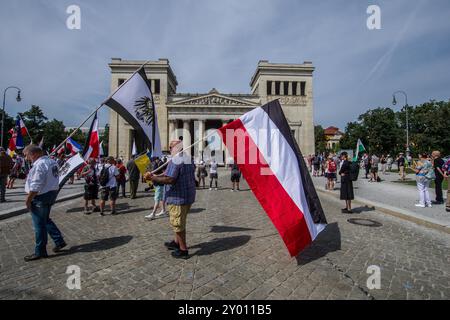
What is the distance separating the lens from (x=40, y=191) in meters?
4.25

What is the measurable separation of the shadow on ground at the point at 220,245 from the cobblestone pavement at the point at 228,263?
2 cm

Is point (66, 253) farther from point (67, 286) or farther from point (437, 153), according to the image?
point (437, 153)

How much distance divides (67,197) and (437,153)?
14.5 metres

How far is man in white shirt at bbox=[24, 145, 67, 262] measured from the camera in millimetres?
4172

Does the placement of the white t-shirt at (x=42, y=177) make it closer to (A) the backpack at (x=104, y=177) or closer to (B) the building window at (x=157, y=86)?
(A) the backpack at (x=104, y=177)

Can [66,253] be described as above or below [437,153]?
below

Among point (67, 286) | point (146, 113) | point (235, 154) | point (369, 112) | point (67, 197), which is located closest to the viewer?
point (67, 286)

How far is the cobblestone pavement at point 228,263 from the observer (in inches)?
127

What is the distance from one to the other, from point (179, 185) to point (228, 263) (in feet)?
4.93

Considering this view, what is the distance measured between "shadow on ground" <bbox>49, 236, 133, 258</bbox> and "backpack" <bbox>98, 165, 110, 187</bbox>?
278cm

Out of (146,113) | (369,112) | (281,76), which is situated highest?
(281,76)
